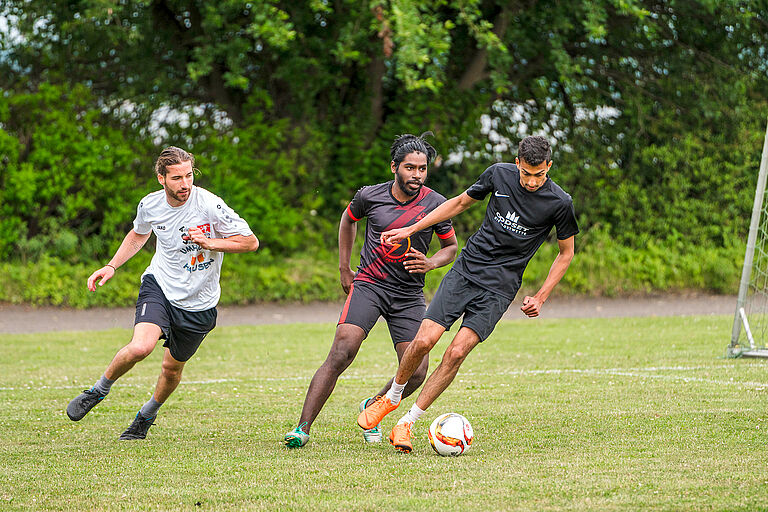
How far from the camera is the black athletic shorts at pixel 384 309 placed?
21.8ft

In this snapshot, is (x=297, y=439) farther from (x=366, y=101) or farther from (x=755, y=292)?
(x=366, y=101)

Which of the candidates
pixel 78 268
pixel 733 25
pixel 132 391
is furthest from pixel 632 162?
pixel 132 391

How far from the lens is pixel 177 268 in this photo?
6742 mm

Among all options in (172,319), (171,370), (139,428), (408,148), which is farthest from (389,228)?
(139,428)

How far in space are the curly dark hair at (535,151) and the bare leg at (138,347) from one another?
2.78 metres

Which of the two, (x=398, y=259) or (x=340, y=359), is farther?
(x=398, y=259)

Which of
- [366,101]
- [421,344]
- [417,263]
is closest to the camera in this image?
[421,344]

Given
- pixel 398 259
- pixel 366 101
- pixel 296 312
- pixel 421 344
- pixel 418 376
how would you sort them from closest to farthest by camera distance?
pixel 421 344, pixel 398 259, pixel 418 376, pixel 296 312, pixel 366 101

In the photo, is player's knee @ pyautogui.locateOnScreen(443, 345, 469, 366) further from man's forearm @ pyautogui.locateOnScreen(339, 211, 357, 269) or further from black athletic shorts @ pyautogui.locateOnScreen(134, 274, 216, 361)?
black athletic shorts @ pyautogui.locateOnScreen(134, 274, 216, 361)

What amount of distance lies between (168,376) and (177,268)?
81 cm

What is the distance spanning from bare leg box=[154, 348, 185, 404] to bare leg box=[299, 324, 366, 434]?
1.06m

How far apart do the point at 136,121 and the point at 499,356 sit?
33.3 ft

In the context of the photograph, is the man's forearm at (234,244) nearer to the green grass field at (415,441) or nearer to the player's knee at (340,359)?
the player's knee at (340,359)

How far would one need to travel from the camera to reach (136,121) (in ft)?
61.8
